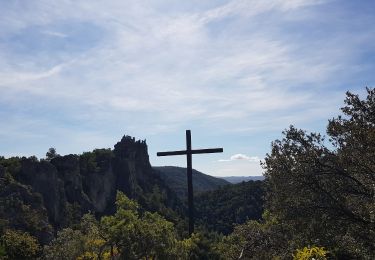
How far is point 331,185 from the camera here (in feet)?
42.3

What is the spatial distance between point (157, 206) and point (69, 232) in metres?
98.7

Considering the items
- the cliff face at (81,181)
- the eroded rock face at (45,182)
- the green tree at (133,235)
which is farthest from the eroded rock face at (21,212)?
the green tree at (133,235)

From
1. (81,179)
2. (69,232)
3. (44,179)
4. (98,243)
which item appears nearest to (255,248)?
(98,243)

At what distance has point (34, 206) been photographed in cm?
6706

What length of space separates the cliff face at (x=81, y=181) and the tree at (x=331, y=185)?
45.7 m

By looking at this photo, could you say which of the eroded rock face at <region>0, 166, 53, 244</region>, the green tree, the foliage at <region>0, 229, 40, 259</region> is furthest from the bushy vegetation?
the eroded rock face at <region>0, 166, 53, 244</region>

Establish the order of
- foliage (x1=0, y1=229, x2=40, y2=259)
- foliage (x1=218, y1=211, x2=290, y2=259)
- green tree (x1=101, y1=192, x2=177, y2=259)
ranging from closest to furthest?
1. foliage (x1=218, y1=211, x2=290, y2=259)
2. green tree (x1=101, y1=192, x2=177, y2=259)
3. foliage (x1=0, y1=229, x2=40, y2=259)

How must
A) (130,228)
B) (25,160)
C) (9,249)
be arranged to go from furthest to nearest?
1. (25,160)
2. (9,249)
3. (130,228)

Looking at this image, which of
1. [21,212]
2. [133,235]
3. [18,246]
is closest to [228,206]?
[21,212]

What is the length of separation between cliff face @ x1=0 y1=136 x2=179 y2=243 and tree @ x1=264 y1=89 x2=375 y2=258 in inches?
1798

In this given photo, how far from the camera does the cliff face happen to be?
74.6 meters

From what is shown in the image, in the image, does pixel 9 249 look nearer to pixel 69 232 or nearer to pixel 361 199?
pixel 69 232

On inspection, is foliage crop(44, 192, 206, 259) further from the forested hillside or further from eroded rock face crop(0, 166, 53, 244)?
eroded rock face crop(0, 166, 53, 244)

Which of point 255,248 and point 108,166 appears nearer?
point 255,248
